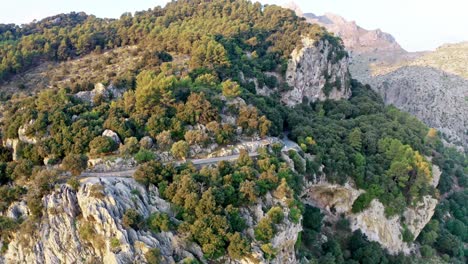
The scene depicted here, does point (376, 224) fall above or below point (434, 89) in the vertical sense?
below

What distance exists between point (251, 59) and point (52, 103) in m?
40.0

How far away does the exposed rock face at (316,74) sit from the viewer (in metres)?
81.1

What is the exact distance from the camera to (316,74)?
84812 millimetres

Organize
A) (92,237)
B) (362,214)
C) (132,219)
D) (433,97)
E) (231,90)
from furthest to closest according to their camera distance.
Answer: (433,97)
(231,90)
(362,214)
(132,219)
(92,237)

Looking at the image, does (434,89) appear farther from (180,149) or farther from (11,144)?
(11,144)

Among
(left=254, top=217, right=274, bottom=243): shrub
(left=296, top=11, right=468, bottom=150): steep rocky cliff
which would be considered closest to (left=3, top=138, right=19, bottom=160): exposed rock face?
(left=254, top=217, right=274, bottom=243): shrub

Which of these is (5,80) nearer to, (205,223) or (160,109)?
(160,109)

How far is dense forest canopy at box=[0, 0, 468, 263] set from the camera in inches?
1563

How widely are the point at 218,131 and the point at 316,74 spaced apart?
4033 centimetres

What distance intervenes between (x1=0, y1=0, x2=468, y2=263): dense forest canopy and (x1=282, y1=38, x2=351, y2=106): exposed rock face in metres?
2.22

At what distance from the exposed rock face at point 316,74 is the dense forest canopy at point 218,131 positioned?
7.28ft

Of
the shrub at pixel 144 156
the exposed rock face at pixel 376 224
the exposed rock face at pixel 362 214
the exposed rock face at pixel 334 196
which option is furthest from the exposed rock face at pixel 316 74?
the shrub at pixel 144 156

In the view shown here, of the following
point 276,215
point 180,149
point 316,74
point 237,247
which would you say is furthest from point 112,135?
point 316,74

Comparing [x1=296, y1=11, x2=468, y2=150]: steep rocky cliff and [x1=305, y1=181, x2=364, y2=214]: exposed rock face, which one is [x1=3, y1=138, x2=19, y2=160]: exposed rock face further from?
[x1=296, y1=11, x2=468, y2=150]: steep rocky cliff
